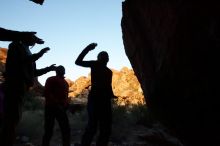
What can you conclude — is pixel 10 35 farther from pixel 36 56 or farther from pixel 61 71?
pixel 61 71

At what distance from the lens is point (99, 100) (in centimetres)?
714

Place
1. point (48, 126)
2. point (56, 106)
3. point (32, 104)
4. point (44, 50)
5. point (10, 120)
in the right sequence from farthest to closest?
point (32, 104) → point (56, 106) → point (48, 126) → point (44, 50) → point (10, 120)

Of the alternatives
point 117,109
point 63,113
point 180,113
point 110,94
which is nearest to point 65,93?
point 63,113

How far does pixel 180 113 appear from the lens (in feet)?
22.2

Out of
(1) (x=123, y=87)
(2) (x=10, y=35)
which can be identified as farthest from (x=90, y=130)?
(1) (x=123, y=87)

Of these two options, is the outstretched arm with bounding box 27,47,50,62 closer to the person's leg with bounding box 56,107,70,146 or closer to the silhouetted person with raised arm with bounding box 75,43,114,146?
the silhouetted person with raised arm with bounding box 75,43,114,146

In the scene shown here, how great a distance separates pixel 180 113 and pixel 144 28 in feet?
5.77

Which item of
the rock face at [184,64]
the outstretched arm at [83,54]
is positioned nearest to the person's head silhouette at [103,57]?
the outstretched arm at [83,54]

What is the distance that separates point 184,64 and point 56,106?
9.13ft

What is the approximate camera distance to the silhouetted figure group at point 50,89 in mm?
5480

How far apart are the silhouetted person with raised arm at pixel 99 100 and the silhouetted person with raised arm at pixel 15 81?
57.4 inches

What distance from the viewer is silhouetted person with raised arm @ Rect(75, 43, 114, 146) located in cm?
699

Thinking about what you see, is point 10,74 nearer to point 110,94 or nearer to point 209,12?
point 110,94

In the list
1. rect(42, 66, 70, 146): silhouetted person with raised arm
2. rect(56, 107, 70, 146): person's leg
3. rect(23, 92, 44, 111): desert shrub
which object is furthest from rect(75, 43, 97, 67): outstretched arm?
rect(23, 92, 44, 111): desert shrub
